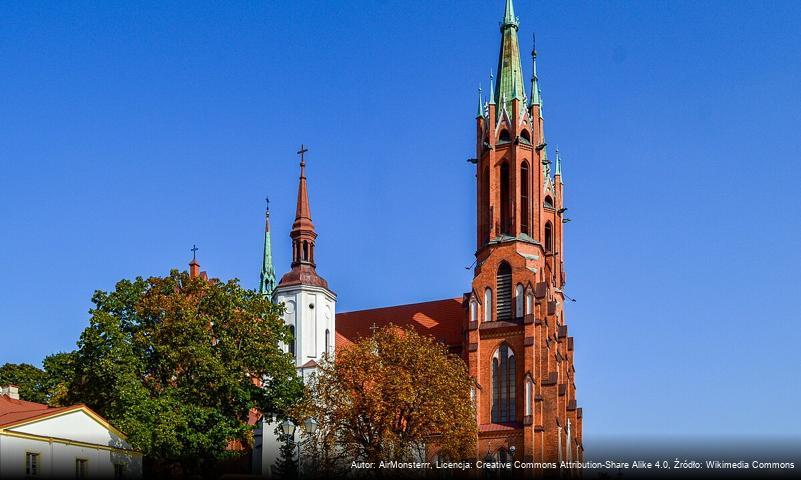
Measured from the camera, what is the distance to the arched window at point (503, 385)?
7050 cm

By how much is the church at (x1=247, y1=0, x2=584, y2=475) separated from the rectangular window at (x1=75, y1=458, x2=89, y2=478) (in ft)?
64.1

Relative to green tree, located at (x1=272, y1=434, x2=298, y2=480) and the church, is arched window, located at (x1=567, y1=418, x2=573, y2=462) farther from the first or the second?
green tree, located at (x1=272, y1=434, x2=298, y2=480)

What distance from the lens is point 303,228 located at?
7269 centimetres

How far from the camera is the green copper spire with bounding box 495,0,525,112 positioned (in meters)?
78.8

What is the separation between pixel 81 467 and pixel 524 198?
124 ft

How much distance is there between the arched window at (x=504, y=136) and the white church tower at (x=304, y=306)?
14.0 m

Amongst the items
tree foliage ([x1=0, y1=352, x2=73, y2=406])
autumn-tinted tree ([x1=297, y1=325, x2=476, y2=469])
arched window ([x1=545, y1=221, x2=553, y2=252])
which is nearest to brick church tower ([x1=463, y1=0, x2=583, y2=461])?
arched window ([x1=545, y1=221, x2=553, y2=252])

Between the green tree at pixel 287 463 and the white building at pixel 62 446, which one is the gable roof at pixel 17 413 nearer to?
the white building at pixel 62 446

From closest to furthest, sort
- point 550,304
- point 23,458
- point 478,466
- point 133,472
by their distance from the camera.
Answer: point 23,458 < point 133,472 < point 478,466 < point 550,304

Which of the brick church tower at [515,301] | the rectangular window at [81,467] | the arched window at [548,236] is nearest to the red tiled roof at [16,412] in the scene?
the rectangular window at [81,467]

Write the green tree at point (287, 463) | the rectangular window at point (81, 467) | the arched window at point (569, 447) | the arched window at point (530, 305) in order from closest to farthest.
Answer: the rectangular window at point (81, 467) < the green tree at point (287, 463) < the arched window at point (530, 305) < the arched window at point (569, 447)

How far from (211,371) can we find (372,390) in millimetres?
7695

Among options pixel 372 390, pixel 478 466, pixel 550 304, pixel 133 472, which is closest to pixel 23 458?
pixel 133 472

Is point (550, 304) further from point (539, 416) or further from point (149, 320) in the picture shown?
point (149, 320)
